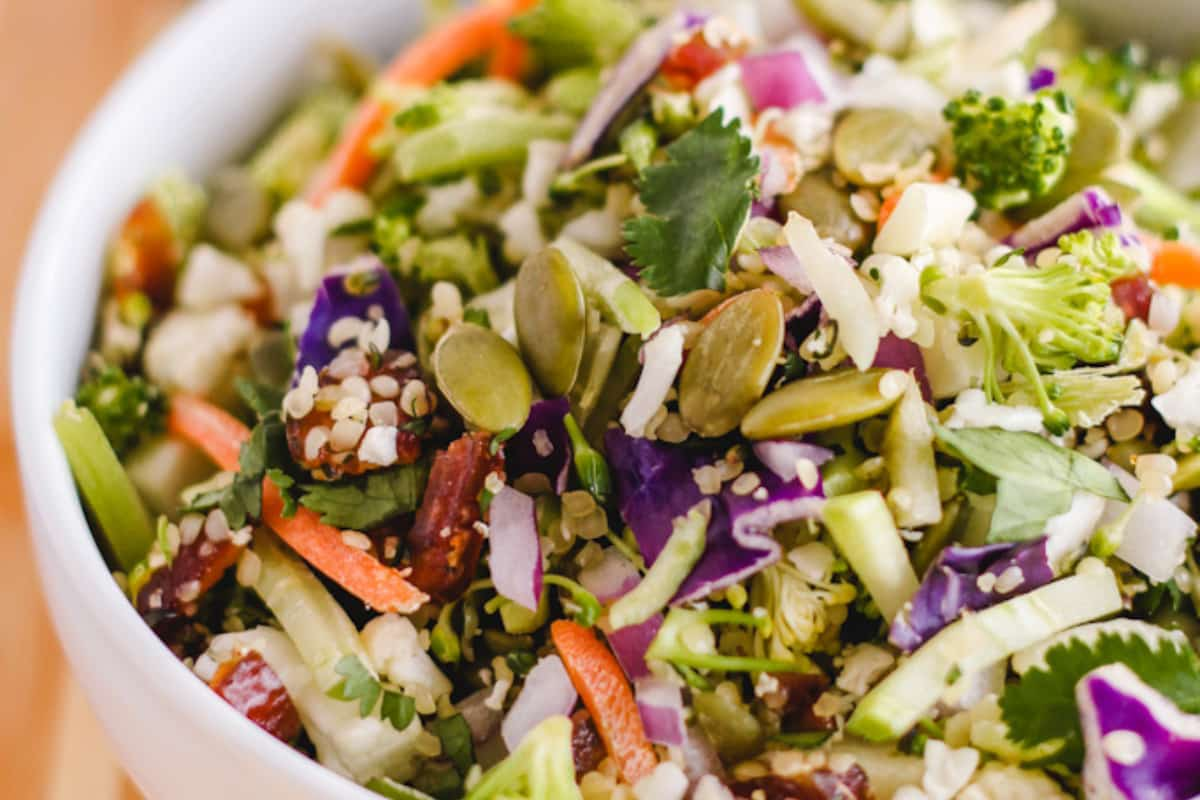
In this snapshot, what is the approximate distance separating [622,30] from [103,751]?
4.77 feet

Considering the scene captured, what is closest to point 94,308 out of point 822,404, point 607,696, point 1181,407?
point 607,696

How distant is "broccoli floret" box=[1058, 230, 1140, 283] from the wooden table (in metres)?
1.60

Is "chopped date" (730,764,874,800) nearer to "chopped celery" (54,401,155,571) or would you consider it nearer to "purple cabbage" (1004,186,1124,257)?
"purple cabbage" (1004,186,1124,257)

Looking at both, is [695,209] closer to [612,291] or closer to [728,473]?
[612,291]

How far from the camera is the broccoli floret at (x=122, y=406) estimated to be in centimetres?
178

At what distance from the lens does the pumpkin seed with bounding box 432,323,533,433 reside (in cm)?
146

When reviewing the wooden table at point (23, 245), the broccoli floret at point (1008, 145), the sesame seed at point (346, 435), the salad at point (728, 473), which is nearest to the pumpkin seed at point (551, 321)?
the salad at point (728, 473)

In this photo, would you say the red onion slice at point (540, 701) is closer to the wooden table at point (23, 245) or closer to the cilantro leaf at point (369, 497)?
the cilantro leaf at point (369, 497)

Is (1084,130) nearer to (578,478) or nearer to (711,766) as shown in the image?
(578,478)

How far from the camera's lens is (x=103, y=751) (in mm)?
1979

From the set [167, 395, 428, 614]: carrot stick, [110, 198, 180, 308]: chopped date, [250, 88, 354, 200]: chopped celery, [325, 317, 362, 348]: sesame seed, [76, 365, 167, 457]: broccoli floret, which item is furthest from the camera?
[250, 88, 354, 200]: chopped celery

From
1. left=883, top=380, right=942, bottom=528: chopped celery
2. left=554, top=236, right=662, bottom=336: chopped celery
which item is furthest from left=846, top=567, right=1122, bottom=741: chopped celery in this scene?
left=554, top=236, right=662, bottom=336: chopped celery

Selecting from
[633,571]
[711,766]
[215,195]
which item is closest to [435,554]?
[633,571]

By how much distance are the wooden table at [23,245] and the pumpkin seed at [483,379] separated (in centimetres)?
95
